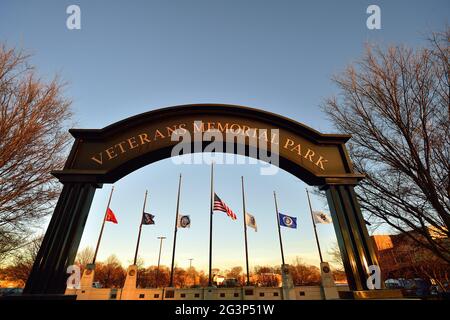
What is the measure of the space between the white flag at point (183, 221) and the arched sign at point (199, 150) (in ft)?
51.2

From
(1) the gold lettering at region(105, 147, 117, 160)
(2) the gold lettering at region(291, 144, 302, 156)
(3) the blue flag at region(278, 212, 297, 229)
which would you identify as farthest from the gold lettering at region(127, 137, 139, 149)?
(3) the blue flag at region(278, 212, 297, 229)

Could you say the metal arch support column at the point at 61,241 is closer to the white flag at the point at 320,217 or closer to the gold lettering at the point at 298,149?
the gold lettering at the point at 298,149

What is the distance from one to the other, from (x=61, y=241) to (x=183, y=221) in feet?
53.8

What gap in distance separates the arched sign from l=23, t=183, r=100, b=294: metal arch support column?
0.05 feet

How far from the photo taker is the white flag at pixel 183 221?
2027 centimetres

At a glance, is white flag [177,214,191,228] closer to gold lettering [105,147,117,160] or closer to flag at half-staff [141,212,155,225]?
flag at half-staff [141,212,155,225]

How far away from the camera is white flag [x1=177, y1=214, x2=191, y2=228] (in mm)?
20266

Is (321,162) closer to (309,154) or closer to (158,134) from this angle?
(309,154)

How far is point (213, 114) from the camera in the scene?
5.91m

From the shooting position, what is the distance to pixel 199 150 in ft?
19.2

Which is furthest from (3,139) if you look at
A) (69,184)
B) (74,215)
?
(74,215)

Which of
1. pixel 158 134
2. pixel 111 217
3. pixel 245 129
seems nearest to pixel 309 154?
pixel 245 129

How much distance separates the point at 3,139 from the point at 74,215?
6.39 metres
